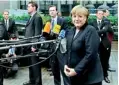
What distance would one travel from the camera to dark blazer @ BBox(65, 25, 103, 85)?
3.63 metres

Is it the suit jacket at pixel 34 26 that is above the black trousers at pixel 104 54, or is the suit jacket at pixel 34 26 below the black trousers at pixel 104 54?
above

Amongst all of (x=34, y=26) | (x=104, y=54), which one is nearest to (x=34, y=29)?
(x=34, y=26)

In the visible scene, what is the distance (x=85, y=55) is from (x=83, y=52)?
0.18 ft

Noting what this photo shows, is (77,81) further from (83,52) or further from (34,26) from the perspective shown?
(34,26)

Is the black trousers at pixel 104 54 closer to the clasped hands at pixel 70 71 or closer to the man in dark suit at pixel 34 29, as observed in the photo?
the man in dark suit at pixel 34 29

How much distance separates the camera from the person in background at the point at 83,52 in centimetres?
363

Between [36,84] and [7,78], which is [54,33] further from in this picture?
[7,78]

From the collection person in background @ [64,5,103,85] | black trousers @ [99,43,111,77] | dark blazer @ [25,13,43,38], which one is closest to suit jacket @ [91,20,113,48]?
black trousers @ [99,43,111,77]

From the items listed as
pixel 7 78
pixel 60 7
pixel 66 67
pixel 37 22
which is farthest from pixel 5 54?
pixel 60 7

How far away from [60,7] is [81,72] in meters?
11.6

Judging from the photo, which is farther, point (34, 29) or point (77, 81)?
point (34, 29)

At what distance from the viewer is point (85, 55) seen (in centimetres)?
365

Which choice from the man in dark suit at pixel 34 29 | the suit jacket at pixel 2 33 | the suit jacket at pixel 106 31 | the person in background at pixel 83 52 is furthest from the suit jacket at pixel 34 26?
the person in background at pixel 83 52

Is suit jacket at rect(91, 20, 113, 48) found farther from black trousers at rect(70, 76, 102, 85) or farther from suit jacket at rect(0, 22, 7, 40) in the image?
black trousers at rect(70, 76, 102, 85)
